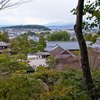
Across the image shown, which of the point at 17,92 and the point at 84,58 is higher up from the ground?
the point at 84,58

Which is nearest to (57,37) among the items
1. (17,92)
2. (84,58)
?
(84,58)

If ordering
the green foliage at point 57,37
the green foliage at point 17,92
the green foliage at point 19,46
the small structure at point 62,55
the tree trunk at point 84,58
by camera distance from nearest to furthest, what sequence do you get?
1. the green foliage at point 17,92
2. the tree trunk at point 84,58
3. the small structure at point 62,55
4. the green foliage at point 19,46
5. the green foliage at point 57,37

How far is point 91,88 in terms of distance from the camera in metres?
2.05

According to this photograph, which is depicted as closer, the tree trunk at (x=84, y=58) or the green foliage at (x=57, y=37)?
the tree trunk at (x=84, y=58)

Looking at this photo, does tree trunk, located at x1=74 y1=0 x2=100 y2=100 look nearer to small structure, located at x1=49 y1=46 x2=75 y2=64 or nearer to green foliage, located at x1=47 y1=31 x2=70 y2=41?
small structure, located at x1=49 y1=46 x2=75 y2=64

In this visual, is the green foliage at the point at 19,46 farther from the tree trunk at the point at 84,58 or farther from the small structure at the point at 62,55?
the tree trunk at the point at 84,58

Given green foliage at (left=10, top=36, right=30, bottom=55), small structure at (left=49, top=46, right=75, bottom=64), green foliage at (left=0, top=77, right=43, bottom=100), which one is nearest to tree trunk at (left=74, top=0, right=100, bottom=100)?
green foliage at (left=0, top=77, right=43, bottom=100)

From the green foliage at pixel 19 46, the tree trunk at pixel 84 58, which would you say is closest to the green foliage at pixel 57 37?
the green foliage at pixel 19 46

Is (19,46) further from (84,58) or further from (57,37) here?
(84,58)

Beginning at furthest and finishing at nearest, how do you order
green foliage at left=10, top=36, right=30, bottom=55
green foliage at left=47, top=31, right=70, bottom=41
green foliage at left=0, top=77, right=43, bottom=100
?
green foliage at left=47, top=31, right=70, bottom=41, green foliage at left=10, top=36, right=30, bottom=55, green foliage at left=0, top=77, right=43, bottom=100

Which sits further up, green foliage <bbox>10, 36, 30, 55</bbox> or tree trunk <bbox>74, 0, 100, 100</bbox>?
tree trunk <bbox>74, 0, 100, 100</bbox>

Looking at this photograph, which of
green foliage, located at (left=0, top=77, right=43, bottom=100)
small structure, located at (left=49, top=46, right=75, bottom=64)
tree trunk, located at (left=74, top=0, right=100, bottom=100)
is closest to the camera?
green foliage, located at (left=0, top=77, right=43, bottom=100)

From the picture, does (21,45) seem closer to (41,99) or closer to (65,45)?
(65,45)

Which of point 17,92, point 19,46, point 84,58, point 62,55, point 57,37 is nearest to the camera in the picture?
point 17,92
